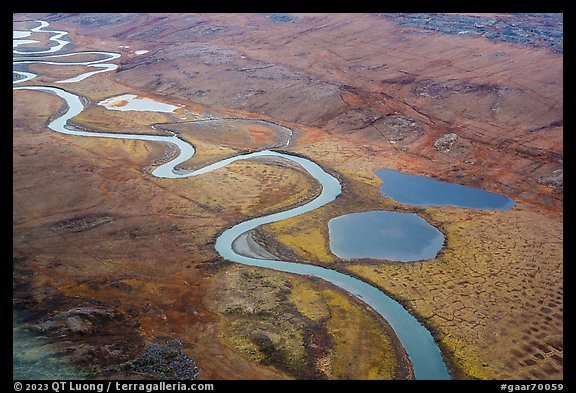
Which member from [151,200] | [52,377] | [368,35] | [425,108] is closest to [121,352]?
[52,377]

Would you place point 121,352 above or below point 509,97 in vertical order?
below

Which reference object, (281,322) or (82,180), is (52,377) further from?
(82,180)

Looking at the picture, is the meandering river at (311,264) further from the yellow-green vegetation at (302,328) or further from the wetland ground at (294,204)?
the yellow-green vegetation at (302,328)

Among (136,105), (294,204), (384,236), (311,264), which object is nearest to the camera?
(311,264)

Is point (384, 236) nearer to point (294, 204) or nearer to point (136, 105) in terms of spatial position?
point (294, 204)

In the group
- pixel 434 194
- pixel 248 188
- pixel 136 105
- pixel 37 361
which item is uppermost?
pixel 136 105

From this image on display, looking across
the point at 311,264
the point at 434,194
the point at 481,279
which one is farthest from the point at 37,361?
the point at 434,194
